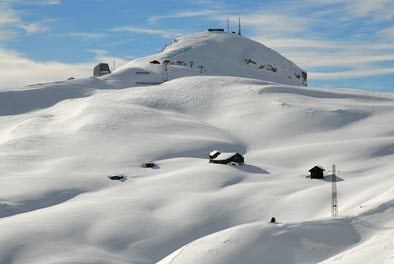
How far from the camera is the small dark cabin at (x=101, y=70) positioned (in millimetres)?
168625

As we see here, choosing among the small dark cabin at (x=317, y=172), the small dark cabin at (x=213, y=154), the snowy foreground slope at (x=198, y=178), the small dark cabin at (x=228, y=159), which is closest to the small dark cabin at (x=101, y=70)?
the snowy foreground slope at (x=198, y=178)

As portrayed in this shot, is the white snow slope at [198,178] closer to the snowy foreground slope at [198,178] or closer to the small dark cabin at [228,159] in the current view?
the snowy foreground slope at [198,178]

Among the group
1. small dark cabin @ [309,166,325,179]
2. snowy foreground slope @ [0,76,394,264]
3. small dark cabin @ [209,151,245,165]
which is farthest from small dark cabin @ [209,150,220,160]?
small dark cabin @ [309,166,325,179]

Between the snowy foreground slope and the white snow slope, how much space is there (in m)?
0.13

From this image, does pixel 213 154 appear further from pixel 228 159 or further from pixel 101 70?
pixel 101 70

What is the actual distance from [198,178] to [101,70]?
112 metres

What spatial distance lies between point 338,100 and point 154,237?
211 ft

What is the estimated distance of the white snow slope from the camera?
33.4 metres

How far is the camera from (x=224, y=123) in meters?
92.8

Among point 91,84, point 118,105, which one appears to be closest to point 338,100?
point 118,105

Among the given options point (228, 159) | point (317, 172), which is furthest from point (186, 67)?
point (317, 172)

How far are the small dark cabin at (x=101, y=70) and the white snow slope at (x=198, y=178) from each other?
5292 centimetres

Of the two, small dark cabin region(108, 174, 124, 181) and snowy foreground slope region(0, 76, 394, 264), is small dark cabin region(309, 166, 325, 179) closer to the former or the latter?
snowy foreground slope region(0, 76, 394, 264)

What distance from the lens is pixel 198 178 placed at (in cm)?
6209
